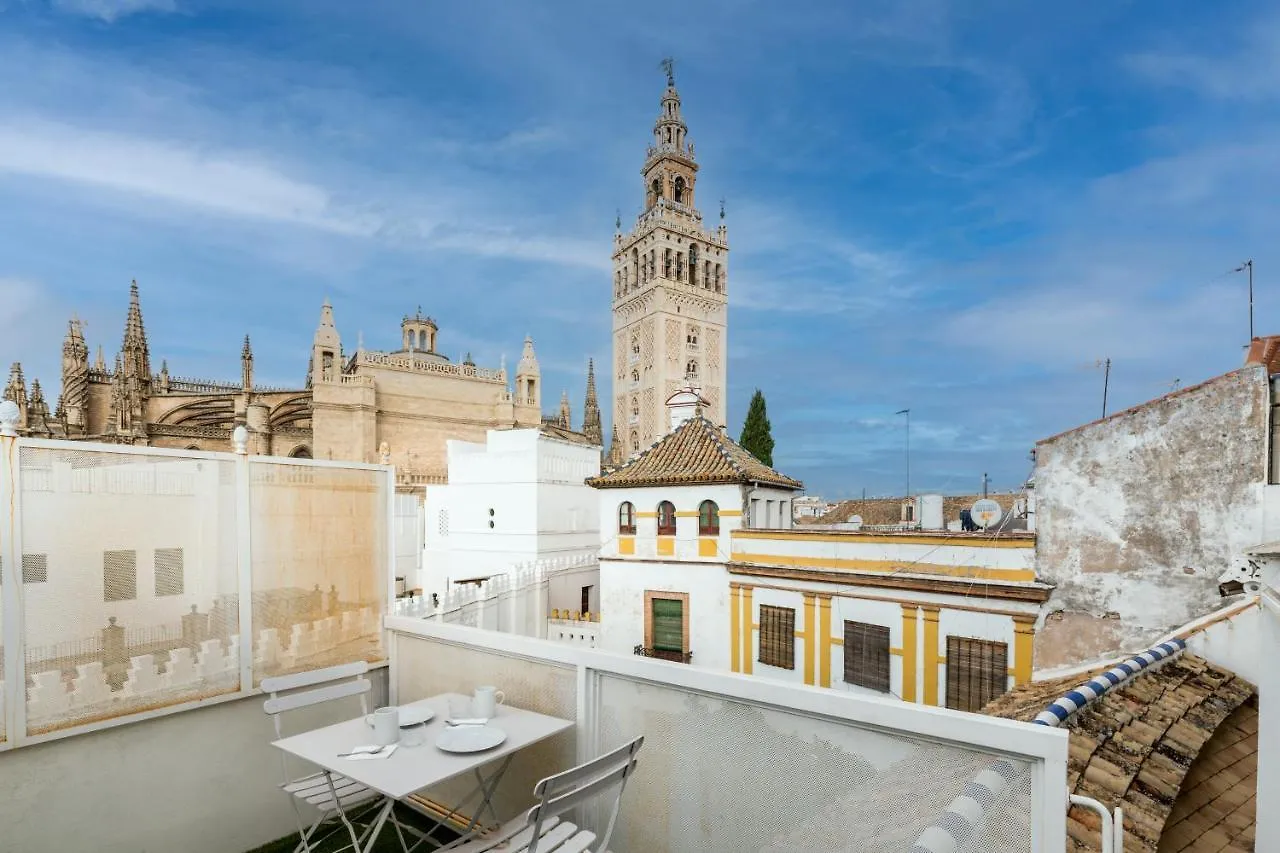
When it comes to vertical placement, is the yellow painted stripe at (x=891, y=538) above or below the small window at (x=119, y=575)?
below

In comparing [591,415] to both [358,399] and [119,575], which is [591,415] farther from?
[119,575]

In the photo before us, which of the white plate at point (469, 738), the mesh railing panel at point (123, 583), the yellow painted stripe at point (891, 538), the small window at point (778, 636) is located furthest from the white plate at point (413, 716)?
the small window at point (778, 636)

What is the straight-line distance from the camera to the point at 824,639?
11.6 m

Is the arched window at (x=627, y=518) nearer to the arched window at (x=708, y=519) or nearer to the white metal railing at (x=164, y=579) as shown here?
the arched window at (x=708, y=519)

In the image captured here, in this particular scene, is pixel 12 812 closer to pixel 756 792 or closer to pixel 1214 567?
pixel 756 792

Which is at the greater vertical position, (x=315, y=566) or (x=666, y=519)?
(x=315, y=566)

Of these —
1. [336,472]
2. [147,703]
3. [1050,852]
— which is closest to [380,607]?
[336,472]

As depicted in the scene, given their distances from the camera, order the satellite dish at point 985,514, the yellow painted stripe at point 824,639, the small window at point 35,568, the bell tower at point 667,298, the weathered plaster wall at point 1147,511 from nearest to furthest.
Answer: the small window at point 35,568, the weathered plaster wall at point 1147,511, the yellow painted stripe at point 824,639, the satellite dish at point 985,514, the bell tower at point 667,298

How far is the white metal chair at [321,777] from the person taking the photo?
149 inches

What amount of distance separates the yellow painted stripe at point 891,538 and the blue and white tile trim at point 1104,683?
3.77 meters

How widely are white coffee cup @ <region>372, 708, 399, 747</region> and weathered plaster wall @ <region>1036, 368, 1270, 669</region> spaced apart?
8786mm

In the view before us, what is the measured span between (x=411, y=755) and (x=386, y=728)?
0.31m

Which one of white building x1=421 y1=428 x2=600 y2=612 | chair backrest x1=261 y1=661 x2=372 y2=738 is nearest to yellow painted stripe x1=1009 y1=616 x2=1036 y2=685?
chair backrest x1=261 y1=661 x2=372 y2=738

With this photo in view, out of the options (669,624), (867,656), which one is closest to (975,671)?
(867,656)
